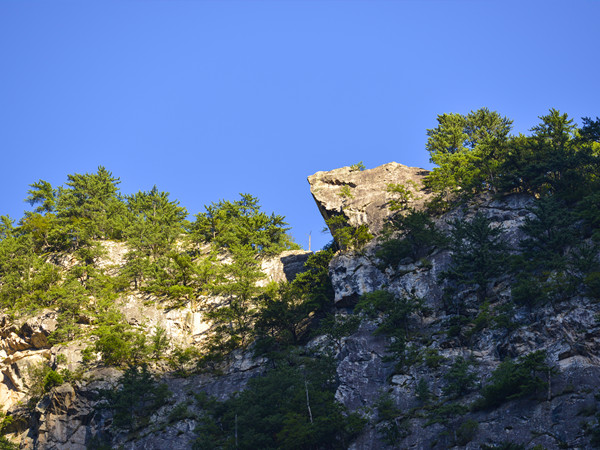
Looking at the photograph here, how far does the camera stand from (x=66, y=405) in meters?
39.1

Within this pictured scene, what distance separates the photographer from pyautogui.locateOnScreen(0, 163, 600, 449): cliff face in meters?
26.1

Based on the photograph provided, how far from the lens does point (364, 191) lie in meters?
53.4

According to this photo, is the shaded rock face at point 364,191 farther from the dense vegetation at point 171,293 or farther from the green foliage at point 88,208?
the green foliage at point 88,208

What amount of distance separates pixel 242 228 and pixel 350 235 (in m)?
13.4

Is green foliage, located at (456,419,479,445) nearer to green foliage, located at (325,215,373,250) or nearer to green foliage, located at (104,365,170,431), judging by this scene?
green foliage, located at (104,365,170,431)

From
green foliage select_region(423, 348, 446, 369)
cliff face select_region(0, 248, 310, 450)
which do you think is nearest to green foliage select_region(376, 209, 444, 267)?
green foliage select_region(423, 348, 446, 369)

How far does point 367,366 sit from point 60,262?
37.2 meters

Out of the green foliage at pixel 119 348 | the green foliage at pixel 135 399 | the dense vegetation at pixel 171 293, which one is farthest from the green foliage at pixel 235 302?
the green foliage at pixel 135 399

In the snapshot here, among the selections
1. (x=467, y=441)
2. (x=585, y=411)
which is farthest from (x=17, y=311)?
(x=585, y=411)

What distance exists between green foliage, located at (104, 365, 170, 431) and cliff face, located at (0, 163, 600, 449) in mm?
947

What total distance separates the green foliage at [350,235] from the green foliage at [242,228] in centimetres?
832

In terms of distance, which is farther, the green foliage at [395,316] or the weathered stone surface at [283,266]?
the weathered stone surface at [283,266]

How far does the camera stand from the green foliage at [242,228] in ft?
181

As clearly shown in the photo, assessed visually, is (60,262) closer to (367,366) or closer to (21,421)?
(21,421)
